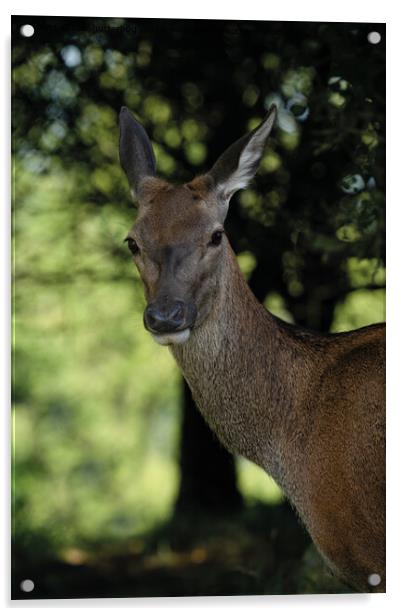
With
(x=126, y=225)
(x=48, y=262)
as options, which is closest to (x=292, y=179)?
(x=126, y=225)

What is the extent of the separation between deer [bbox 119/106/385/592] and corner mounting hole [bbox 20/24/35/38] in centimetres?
42

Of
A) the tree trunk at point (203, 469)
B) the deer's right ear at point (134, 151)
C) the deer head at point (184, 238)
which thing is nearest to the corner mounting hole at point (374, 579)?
the tree trunk at point (203, 469)

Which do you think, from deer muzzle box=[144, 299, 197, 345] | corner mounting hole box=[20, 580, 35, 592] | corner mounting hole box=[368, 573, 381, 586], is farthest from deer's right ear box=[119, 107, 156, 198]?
corner mounting hole box=[368, 573, 381, 586]

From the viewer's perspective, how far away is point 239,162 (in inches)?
156

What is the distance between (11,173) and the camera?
4156mm

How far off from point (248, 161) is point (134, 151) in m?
0.42

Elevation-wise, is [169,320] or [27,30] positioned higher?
[27,30]

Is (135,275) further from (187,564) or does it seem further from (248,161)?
(187,564)

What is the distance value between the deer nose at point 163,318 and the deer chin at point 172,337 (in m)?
0.02

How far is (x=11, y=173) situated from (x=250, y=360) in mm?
1043

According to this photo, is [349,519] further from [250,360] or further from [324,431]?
[250,360]

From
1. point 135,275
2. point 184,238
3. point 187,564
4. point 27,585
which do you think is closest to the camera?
point 184,238

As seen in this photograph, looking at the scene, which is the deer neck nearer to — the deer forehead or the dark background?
the deer forehead
